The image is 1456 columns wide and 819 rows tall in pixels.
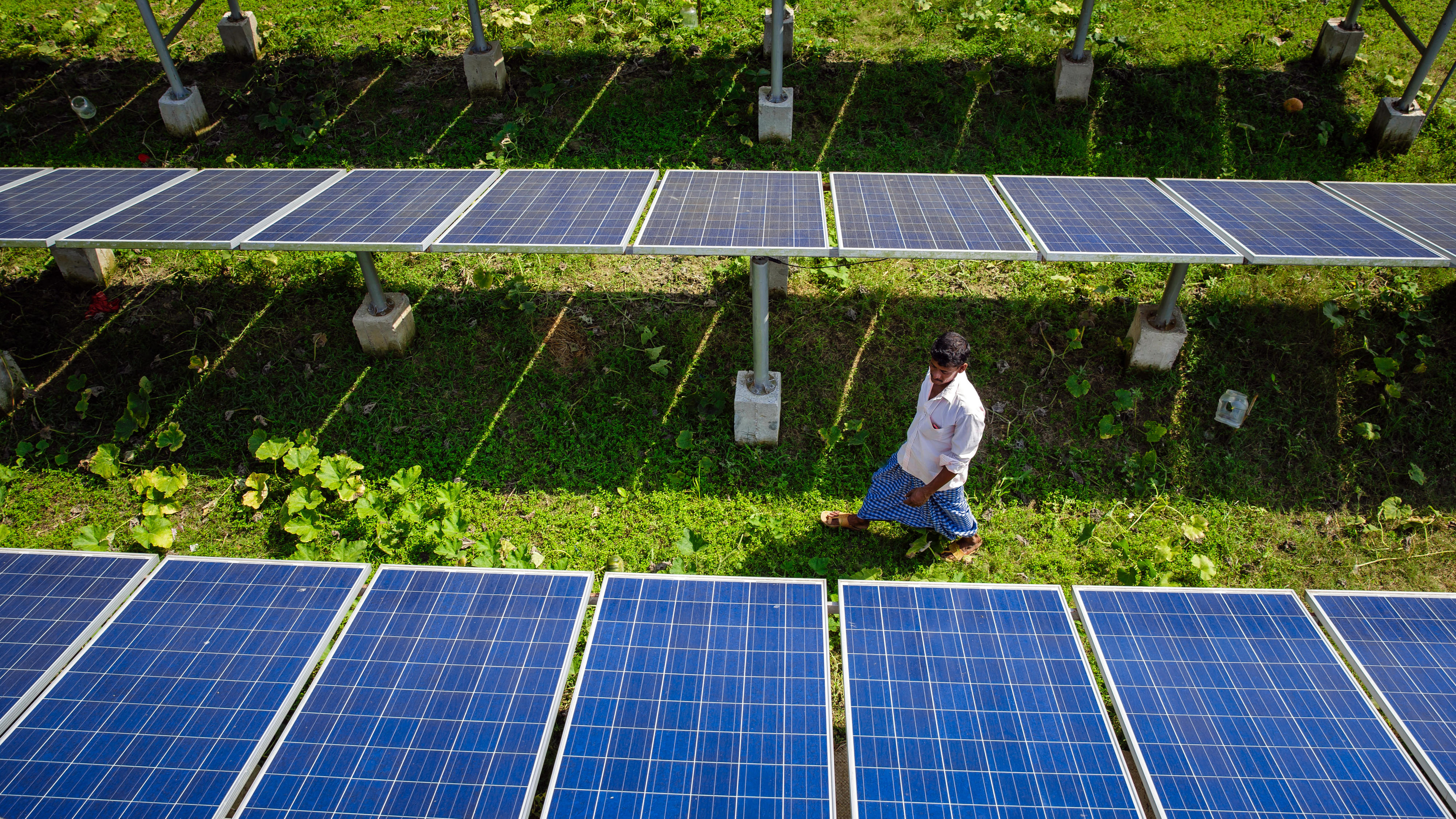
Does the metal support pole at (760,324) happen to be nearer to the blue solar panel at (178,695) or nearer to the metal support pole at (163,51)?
the blue solar panel at (178,695)

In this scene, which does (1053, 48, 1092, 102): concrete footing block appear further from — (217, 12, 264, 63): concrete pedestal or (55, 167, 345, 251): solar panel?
(217, 12, 264, 63): concrete pedestal

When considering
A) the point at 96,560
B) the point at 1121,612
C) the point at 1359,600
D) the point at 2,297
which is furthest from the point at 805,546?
the point at 2,297

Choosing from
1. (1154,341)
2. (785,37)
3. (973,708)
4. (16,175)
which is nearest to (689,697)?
(973,708)

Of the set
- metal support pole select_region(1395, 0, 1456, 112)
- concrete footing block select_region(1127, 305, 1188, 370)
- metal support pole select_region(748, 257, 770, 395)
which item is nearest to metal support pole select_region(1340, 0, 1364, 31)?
metal support pole select_region(1395, 0, 1456, 112)

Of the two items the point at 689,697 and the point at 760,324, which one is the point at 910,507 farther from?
the point at 689,697

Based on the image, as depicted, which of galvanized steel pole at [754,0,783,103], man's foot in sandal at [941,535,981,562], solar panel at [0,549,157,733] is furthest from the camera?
galvanized steel pole at [754,0,783,103]

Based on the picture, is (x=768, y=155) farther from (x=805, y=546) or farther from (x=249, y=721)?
(x=249, y=721)
